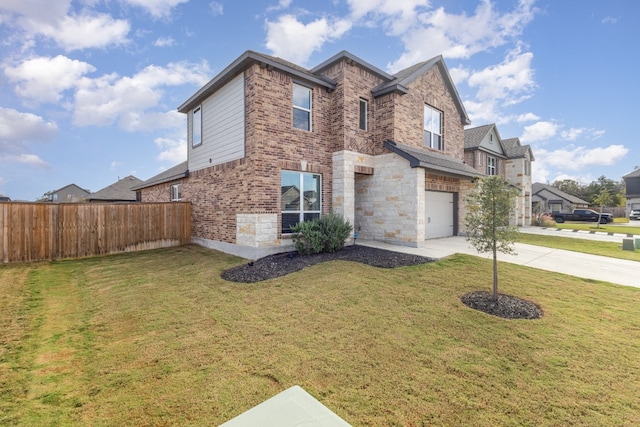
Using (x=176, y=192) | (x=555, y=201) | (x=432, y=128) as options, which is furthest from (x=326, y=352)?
(x=555, y=201)

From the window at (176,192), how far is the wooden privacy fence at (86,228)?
2.22 meters

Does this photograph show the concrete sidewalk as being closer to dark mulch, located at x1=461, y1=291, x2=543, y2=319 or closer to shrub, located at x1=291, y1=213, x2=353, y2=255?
shrub, located at x1=291, y1=213, x2=353, y2=255

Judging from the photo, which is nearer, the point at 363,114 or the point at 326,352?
the point at 326,352

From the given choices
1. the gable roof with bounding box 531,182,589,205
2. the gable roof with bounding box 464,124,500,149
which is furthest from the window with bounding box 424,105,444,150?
the gable roof with bounding box 531,182,589,205

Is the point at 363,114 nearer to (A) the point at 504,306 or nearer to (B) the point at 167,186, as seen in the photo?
(A) the point at 504,306

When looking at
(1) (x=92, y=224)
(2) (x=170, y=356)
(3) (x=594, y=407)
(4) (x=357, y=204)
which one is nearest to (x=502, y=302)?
(3) (x=594, y=407)

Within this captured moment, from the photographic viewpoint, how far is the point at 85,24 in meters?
9.07

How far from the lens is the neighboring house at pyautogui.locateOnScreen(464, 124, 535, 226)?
21495 millimetres

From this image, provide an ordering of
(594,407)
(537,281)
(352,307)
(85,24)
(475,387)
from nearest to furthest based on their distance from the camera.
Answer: (594,407) → (475,387) → (352,307) → (537,281) → (85,24)

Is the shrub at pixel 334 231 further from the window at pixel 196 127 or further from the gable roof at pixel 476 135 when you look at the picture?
the gable roof at pixel 476 135

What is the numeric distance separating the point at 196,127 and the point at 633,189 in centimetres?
6682

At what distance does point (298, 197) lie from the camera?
1012 cm

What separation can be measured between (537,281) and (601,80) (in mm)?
13385

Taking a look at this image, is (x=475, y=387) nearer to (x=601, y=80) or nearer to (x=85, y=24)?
(x=85, y=24)
